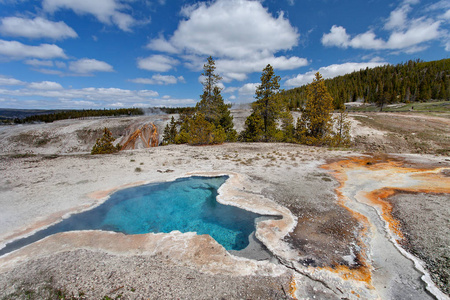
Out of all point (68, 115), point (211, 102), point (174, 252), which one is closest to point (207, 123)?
point (211, 102)

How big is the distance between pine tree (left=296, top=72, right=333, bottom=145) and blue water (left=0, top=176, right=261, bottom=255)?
18398 mm

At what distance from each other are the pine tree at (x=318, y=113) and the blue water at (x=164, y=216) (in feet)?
60.4

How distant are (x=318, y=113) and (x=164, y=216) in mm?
22526

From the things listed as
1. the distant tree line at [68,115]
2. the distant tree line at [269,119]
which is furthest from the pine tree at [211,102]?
the distant tree line at [68,115]

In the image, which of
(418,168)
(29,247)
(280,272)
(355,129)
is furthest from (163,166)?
(355,129)

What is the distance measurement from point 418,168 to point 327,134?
12626 mm

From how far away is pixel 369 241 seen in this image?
561cm

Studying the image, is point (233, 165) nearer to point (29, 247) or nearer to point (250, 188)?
point (250, 188)

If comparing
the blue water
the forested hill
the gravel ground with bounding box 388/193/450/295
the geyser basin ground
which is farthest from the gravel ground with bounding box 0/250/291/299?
the forested hill

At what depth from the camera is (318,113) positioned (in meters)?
23.9

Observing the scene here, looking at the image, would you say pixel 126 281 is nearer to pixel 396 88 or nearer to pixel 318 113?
pixel 318 113

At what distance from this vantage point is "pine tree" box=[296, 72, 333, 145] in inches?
920

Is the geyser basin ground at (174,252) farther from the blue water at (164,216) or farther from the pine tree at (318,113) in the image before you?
the pine tree at (318,113)

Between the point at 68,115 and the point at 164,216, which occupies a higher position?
the point at 68,115
